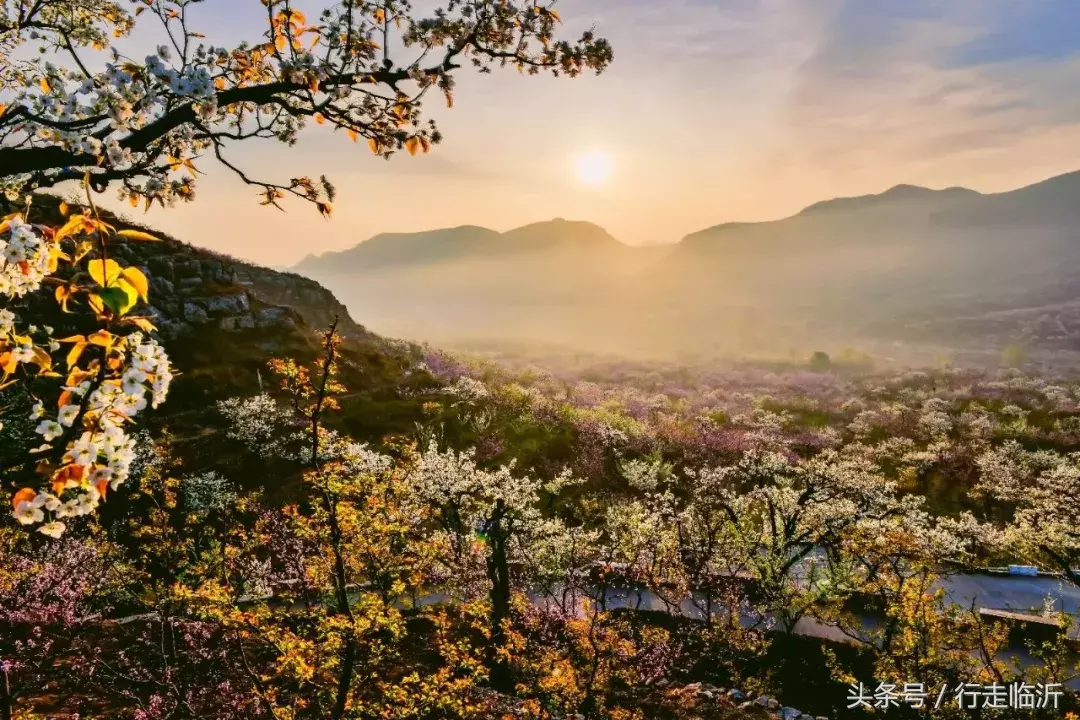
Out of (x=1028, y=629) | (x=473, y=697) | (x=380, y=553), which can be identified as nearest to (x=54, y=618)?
(x=380, y=553)

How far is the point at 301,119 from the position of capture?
596cm

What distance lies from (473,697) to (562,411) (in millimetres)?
32574

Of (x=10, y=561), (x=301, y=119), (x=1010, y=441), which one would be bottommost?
(x=1010, y=441)

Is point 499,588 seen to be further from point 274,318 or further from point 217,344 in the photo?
point 274,318

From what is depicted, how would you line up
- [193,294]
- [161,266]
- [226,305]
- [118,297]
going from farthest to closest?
[226,305] < [193,294] < [161,266] < [118,297]

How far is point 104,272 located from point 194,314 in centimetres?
4466

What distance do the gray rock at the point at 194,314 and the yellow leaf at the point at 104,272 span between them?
145 feet

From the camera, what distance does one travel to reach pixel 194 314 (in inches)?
1576

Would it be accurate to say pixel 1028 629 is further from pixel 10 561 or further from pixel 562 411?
pixel 10 561


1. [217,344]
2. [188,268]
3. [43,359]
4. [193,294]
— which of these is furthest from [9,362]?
[188,268]

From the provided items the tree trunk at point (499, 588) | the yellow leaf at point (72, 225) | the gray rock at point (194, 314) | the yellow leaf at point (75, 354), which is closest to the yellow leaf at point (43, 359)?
the yellow leaf at point (75, 354)

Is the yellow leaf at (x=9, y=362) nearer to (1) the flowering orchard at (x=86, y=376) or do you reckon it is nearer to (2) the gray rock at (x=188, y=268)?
(1) the flowering orchard at (x=86, y=376)

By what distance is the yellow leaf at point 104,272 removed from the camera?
8.58 ft

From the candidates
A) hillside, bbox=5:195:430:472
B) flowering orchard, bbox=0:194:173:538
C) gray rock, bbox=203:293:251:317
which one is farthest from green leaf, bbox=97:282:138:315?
gray rock, bbox=203:293:251:317
